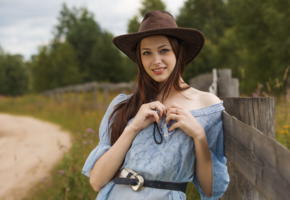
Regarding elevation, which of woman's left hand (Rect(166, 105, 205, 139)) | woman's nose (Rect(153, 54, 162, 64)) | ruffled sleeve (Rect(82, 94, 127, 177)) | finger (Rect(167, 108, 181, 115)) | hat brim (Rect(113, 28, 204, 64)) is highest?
hat brim (Rect(113, 28, 204, 64))

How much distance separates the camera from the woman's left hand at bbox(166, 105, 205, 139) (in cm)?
198

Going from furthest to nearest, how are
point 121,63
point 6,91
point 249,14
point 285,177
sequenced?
1. point 6,91
2. point 121,63
3. point 249,14
4. point 285,177

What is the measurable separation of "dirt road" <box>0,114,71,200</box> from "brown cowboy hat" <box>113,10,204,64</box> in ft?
10.0

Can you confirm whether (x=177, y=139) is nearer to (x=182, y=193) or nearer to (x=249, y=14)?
(x=182, y=193)

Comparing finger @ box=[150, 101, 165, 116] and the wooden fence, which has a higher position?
finger @ box=[150, 101, 165, 116]

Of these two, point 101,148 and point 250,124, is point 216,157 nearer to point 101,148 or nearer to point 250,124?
point 250,124

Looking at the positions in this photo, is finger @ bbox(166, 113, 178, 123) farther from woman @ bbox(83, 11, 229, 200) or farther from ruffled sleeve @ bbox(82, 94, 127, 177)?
ruffled sleeve @ bbox(82, 94, 127, 177)

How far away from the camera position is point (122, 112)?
2295mm

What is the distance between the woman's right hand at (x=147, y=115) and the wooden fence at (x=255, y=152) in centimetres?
35

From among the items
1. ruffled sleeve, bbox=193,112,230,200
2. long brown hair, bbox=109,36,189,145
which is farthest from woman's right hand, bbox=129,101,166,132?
ruffled sleeve, bbox=193,112,230,200

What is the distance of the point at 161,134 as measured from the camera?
6.79ft

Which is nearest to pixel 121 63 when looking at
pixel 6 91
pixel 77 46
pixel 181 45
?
pixel 77 46

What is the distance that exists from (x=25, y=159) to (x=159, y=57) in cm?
582

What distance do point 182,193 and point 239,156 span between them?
47cm
